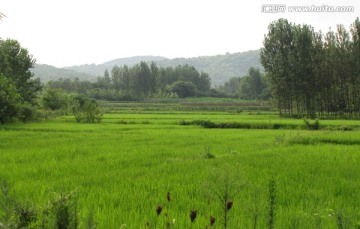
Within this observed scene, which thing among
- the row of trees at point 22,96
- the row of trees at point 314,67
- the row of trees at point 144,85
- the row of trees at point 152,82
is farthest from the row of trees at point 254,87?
the row of trees at point 22,96

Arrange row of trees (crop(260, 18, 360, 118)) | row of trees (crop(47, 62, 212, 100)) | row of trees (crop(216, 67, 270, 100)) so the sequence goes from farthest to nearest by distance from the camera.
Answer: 1. row of trees (crop(216, 67, 270, 100))
2. row of trees (crop(47, 62, 212, 100))
3. row of trees (crop(260, 18, 360, 118))

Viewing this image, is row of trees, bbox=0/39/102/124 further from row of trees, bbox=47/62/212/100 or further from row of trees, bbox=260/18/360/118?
row of trees, bbox=47/62/212/100

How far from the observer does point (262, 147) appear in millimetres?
13789

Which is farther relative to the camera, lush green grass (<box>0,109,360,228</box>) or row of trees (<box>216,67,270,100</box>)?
row of trees (<box>216,67,270,100</box>)

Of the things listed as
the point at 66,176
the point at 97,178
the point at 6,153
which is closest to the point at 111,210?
the point at 97,178

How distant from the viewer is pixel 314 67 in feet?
139

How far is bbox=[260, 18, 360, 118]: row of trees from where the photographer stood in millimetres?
40656

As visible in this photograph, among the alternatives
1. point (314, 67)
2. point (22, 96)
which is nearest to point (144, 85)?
point (22, 96)

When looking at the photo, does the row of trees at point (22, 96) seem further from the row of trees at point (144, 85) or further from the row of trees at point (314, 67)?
the row of trees at point (144, 85)

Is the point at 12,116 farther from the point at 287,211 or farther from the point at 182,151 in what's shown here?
the point at 287,211

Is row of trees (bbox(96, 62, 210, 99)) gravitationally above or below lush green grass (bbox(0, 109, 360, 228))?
above

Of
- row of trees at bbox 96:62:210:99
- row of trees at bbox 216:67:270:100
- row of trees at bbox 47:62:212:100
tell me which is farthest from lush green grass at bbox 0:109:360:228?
row of trees at bbox 216:67:270:100

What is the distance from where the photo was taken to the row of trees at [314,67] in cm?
4066

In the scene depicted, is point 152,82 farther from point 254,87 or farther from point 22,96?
point 22,96
